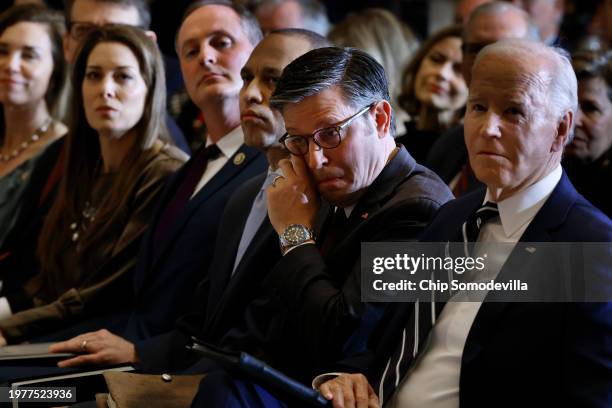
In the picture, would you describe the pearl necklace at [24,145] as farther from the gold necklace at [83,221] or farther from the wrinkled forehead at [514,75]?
the wrinkled forehead at [514,75]

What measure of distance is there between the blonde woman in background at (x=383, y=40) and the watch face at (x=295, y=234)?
8.30ft

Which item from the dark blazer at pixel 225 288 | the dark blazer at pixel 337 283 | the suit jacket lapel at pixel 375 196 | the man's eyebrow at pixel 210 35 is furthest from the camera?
the man's eyebrow at pixel 210 35

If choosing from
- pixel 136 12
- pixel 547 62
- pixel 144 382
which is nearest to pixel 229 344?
pixel 144 382

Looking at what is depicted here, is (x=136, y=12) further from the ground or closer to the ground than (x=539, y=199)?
further from the ground

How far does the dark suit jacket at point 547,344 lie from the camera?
6.04 feet

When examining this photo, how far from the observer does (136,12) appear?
4.63m

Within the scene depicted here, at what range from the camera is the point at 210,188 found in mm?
3234

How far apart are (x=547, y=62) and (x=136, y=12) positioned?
9.63 ft

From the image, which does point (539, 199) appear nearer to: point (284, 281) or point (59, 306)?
point (284, 281)

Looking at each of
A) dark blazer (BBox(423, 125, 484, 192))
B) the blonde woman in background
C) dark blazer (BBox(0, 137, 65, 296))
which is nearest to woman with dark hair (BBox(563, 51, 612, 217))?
dark blazer (BBox(423, 125, 484, 192))

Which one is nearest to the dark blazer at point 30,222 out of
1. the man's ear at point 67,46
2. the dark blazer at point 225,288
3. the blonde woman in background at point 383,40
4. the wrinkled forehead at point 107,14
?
the man's ear at point 67,46

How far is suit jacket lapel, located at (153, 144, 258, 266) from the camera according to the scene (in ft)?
10.5

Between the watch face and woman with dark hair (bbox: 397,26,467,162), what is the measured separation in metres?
1.77

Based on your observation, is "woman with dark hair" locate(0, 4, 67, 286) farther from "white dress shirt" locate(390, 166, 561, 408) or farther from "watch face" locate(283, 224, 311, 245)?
"white dress shirt" locate(390, 166, 561, 408)
